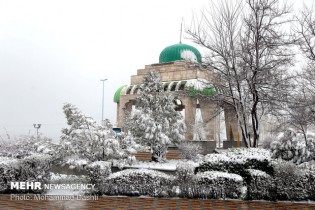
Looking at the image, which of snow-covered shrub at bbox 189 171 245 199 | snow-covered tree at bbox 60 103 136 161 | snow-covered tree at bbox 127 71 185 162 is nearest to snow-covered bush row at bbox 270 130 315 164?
snow-covered shrub at bbox 189 171 245 199

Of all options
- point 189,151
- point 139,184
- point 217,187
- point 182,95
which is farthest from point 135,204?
point 182,95

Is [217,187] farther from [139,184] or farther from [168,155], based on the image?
[168,155]

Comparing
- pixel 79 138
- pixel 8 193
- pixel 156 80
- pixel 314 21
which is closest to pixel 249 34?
pixel 314 21

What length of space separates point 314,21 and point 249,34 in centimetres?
283

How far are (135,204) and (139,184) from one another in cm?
157

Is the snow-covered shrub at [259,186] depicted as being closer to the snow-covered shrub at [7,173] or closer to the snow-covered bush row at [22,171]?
the snow-covered bush row at [22,171]

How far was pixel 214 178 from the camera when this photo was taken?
34.0 feet

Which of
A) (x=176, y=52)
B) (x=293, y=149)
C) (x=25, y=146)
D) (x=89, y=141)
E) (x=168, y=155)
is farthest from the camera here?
(x=176, y=52)

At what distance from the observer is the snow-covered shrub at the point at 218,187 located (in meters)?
10.3

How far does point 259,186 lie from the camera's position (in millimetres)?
10266

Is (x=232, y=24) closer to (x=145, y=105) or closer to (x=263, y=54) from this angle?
(x=263, y=54)

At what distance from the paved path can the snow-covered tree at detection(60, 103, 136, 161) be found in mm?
4646

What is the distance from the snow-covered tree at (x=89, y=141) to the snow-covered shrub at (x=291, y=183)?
7.14 m

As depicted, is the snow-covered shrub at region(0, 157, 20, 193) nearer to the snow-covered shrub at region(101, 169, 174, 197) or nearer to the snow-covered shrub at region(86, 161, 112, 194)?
the snow-covered shrub at region(86, 161, 112, 194)
